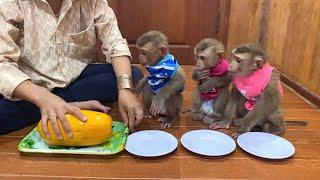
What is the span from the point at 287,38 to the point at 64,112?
5.26 feet

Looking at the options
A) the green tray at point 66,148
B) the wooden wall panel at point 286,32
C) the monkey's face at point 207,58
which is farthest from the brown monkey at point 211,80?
the wooden wall panel at point 286,32

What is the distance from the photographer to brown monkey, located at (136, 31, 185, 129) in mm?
1484

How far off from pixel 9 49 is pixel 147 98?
61 centimetres

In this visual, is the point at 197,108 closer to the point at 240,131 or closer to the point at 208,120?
the point at 208,120

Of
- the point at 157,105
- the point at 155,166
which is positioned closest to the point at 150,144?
the point at 155,166

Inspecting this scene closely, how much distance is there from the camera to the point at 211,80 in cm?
151

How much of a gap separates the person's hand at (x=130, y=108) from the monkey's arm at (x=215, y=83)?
13.3 inches

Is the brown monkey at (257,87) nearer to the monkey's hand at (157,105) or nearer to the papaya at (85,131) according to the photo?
the monkey's hand at (157,105)

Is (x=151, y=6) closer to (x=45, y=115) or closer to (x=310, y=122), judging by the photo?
(x=310, y=122)

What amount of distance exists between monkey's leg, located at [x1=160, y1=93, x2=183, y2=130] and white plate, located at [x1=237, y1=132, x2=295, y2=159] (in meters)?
0.32

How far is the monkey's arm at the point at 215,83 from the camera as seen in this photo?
1.51 m

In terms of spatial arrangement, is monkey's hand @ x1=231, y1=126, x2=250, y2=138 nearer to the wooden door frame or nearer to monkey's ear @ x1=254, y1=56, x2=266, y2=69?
monkey's ear @ x1=254, y1=56, x2=266, y2=69

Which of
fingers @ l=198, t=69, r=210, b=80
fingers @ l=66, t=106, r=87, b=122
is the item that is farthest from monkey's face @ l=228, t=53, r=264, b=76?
fingers @ l=66, t=106, r=87, b=122

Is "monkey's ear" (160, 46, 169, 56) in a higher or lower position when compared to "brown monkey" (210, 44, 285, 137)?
higher
